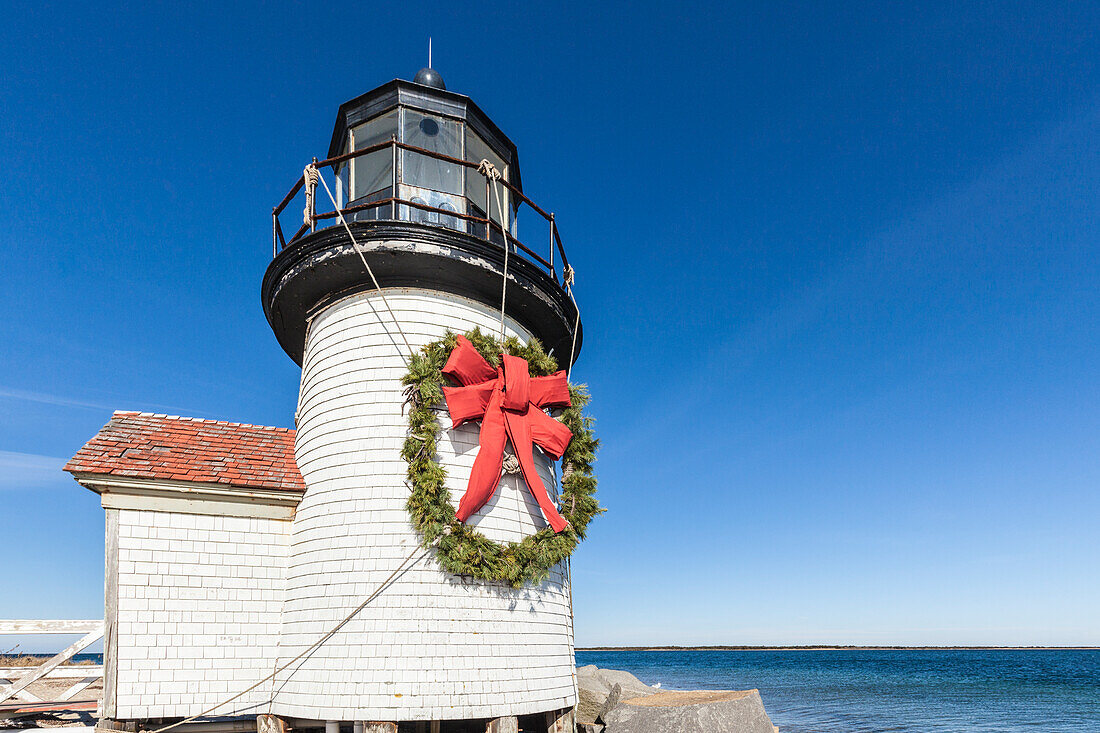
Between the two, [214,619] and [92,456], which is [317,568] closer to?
[214,619]

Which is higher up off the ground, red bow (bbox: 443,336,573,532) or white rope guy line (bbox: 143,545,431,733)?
red bow (bbox: 443,336,573,532)

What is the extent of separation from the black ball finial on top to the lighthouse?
38 millimetres

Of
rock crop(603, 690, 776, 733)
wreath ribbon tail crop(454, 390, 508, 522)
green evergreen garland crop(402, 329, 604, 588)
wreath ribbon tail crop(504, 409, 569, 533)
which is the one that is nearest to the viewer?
green evergreen garland crop(402, 329, 604, 588)

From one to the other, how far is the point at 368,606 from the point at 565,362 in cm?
538

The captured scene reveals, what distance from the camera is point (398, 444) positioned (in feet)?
28.3

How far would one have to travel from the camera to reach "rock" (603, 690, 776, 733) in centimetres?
1109

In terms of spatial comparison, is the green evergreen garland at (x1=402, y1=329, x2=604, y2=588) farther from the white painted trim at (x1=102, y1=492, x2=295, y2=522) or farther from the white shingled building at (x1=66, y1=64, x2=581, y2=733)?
the white painted trim at (x1=102, y1=492, x2=295, y2=522)

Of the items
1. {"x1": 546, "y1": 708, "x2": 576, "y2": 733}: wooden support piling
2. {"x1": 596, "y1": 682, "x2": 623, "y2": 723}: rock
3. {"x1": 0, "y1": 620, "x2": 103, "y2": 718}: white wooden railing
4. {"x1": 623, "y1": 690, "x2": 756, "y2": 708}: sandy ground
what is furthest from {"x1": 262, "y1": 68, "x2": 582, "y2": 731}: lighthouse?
{"x1": 596, "y1": 682, "x2": 623, "y2": 723}: rock

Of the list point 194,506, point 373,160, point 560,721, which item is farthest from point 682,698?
point 373,160

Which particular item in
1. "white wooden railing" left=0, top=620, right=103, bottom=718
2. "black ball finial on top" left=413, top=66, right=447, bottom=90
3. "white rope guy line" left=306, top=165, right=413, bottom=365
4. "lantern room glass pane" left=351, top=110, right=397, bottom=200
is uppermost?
"black ball finial on top" left=413, top=66, right=447, bottom=90

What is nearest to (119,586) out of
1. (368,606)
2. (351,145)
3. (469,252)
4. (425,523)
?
(368,606)

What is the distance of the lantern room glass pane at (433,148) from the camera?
33.5 ft

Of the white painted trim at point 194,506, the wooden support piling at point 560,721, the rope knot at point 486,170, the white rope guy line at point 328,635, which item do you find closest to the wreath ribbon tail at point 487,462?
the white rope guy line at point 328,635

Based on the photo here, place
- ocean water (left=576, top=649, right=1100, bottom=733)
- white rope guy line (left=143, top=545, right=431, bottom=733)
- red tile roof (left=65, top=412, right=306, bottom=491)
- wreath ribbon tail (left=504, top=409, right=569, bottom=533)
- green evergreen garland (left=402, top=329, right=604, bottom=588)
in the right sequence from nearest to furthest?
1. white rope guy line (left=143, top=545, right=431, bottom=733)
2. green evergreen garland (left=402, top=329, right=604, bottom=588)
3. red tile roof (left=65, top=412, right=306, bottom=491)
4. wreath ribbon tail (left=504, top=409, right=569, bottom=533)
5. ocean water (left=576, top=649, right=1100, bottom=733)
